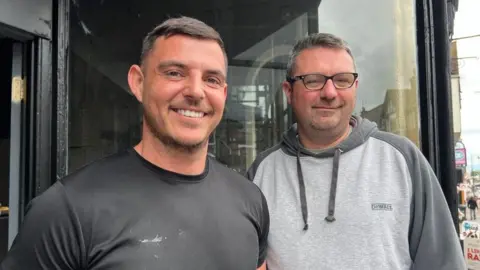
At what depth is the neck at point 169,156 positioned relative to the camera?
1197 mm

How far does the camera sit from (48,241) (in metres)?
0.99

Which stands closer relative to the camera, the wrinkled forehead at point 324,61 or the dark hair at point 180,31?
the dark hair at point 180,31

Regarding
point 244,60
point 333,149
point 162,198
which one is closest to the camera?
point 162,198

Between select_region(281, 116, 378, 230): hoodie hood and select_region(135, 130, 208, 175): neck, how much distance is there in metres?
0.43

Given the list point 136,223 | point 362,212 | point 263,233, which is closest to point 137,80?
point 136,223

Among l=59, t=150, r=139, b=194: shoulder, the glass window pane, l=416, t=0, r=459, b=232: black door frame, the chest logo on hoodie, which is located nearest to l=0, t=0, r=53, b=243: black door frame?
l=59, t=150, r=139, b=194: shoulder

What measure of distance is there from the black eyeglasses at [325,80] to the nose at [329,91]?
0.04ft

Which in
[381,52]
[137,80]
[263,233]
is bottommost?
[263,233]

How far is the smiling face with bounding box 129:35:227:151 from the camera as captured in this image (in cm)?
116

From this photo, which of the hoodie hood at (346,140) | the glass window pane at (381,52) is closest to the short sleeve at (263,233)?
the hoodie hood at (346,140)

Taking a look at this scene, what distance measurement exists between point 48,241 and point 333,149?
970mm

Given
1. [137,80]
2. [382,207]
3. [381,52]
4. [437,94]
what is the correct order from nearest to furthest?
[137,80], [382,207], [437,94], [381,52]

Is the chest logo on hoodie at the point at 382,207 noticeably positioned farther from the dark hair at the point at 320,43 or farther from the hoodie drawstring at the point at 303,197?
the dark hair at the point at 320,43

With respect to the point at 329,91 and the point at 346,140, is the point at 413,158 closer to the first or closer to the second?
the point at 346,140
